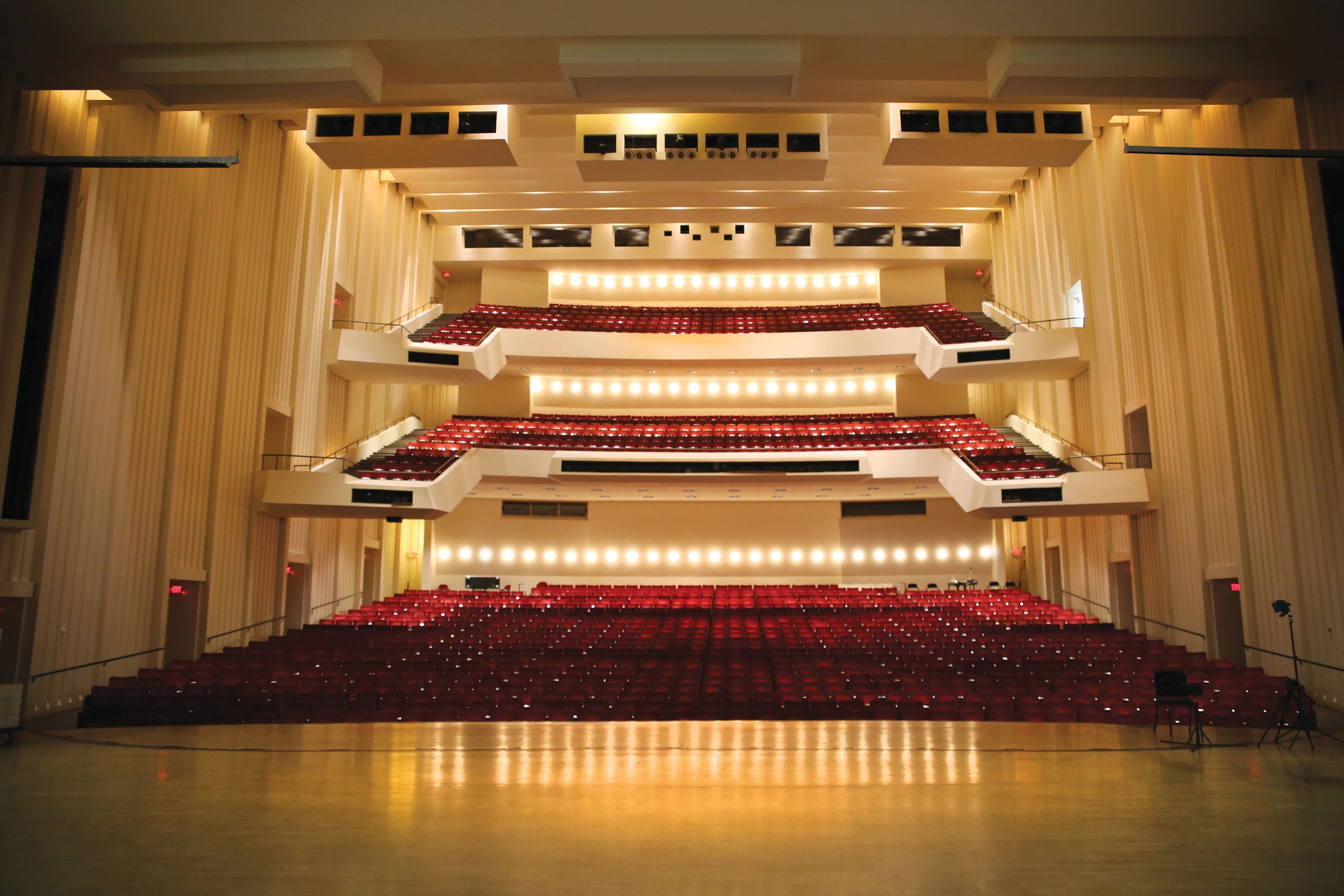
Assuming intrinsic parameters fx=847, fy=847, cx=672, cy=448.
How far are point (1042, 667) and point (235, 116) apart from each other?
1347 cm

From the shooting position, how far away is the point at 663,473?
17.9m

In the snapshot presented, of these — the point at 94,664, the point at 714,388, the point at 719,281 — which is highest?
the point at 719,281

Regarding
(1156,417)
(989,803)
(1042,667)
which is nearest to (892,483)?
(1156,417)

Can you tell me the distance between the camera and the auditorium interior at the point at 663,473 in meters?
3.90

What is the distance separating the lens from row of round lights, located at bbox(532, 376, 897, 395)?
848 inches

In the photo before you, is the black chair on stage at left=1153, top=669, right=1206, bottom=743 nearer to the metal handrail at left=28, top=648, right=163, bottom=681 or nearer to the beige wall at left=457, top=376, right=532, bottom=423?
the metal handrail at left=28, top=648, right=163, bottom=681

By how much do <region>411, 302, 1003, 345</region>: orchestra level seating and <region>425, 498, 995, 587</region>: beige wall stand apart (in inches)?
159

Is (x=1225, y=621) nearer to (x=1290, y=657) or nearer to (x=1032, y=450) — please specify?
(x=1290, y=657)

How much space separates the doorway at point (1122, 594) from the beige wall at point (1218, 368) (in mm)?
214

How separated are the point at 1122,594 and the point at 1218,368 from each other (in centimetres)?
459

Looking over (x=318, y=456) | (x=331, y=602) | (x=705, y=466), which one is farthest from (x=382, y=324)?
(x=705, y=466)

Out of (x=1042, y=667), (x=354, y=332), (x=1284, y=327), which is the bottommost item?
(x=1042, y=667)

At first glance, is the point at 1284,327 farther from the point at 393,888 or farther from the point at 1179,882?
the point at 393,888

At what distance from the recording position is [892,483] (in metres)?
18.6
